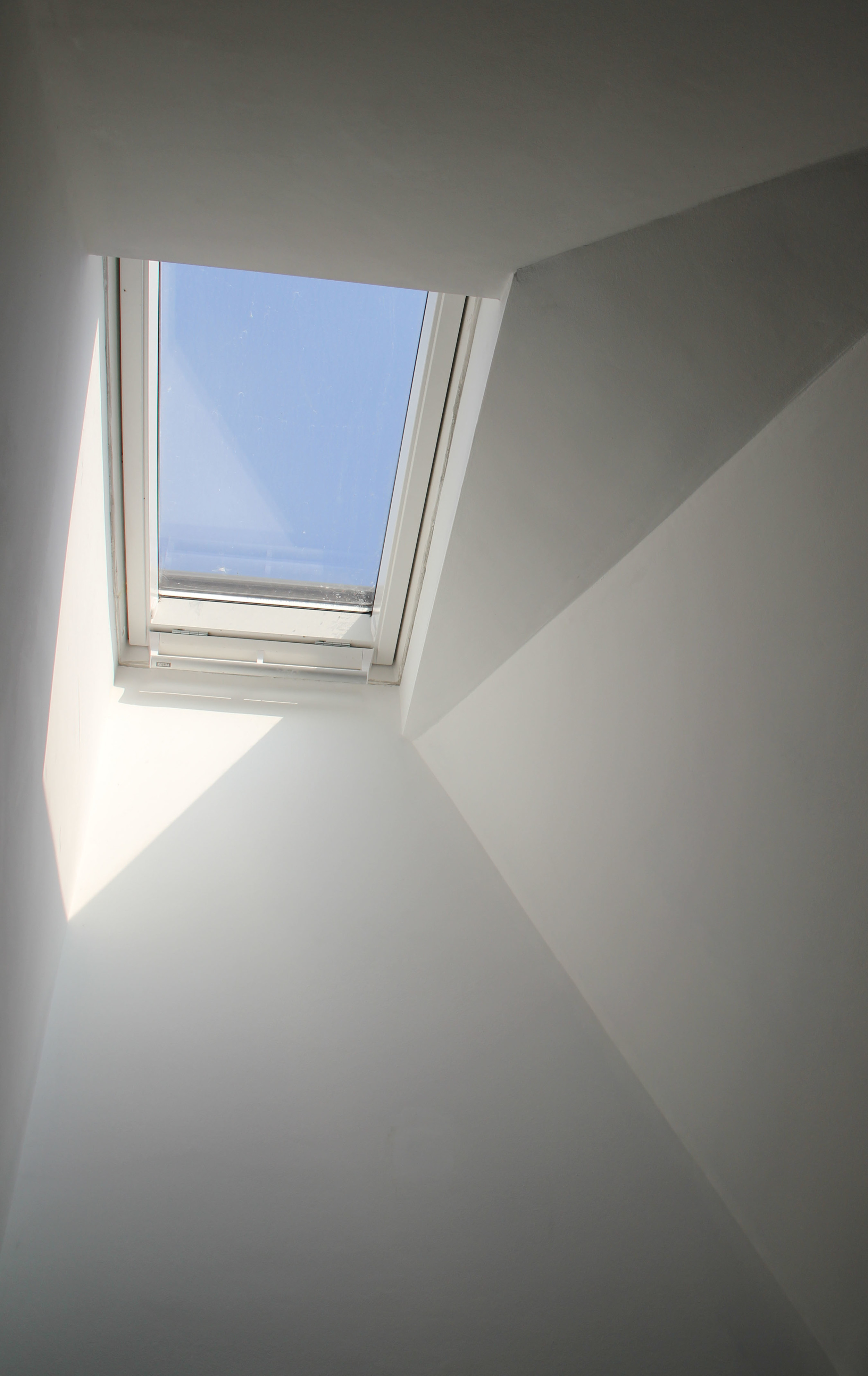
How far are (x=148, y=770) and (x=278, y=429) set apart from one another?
3.48ft

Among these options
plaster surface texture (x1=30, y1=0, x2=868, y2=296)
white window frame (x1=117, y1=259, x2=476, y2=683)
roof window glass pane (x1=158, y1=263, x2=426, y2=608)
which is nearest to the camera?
plaster surface texture (x1=30, y1=0, x2=868, y2=296)

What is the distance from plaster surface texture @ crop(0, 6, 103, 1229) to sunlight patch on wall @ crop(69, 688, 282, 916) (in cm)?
36

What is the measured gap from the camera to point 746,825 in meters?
1.80

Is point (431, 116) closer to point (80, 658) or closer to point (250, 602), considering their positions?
point (80, 658)

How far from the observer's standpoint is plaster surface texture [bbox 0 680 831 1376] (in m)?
1.79

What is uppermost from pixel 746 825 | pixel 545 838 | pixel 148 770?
pixel 148 770

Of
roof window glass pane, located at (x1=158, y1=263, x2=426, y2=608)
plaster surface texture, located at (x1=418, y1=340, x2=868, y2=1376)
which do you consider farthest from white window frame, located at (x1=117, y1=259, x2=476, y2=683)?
plaster surface texture, located at (x1=418, y1=340, x2=868, y2=1376)

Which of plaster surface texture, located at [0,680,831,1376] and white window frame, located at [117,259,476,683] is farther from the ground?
white window frame, located at [117,259,476,683]

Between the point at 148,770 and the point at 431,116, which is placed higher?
the point at 148,770

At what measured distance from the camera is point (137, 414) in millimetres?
2348

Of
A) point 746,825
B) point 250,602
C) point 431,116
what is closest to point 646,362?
point 431,116

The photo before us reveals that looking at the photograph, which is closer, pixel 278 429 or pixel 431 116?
pixel 431 116

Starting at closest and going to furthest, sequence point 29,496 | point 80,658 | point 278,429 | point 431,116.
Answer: point 431,116, point 29,496, point 80,658, point 278,429

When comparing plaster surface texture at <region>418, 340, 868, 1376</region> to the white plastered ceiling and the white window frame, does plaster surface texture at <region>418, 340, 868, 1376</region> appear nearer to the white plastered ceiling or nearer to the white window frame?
the white plastered ceiling
